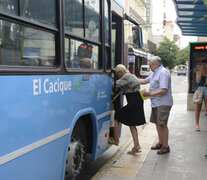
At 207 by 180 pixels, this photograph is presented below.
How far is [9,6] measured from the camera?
249cm

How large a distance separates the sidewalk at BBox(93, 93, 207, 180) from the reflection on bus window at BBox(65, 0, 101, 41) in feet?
7.06

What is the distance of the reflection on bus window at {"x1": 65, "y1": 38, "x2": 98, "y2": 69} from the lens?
3.54 m

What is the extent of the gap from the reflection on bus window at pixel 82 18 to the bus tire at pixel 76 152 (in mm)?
1244

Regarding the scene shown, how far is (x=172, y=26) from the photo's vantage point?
16050cm

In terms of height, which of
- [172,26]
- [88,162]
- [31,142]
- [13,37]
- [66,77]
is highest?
[172,26]

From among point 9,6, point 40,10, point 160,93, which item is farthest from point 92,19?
point 160,93

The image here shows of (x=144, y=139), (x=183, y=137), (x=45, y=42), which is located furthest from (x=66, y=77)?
(x=183, y=137)

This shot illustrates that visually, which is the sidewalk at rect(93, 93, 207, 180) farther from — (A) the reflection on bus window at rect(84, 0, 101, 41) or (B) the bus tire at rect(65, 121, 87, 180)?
(A) the reflection on bus window at rect(84, 0, 101, 41)

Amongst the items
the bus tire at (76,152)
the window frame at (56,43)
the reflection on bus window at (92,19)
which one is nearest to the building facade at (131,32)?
the reflection on bus window at (92,19)

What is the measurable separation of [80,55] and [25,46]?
51.1 inches

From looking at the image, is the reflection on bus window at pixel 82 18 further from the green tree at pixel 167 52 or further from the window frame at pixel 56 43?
the green tree at pixel 167 52

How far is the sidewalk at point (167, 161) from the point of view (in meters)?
4.78

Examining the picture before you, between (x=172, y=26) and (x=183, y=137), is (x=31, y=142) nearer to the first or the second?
(x=183, y=137)

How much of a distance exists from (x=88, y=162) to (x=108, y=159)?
1.28ft
